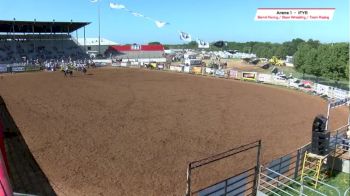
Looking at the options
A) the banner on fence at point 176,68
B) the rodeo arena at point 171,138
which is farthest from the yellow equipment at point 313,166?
the banner on fence at point 176,68

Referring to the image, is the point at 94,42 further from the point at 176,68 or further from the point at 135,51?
the point at 176,68

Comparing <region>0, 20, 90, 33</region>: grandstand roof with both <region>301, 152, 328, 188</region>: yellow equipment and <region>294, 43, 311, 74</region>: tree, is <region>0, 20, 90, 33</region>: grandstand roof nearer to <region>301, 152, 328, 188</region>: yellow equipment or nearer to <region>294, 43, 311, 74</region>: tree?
<region>294, 43, 311, 74</region>: tree

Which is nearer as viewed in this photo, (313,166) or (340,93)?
(313,166)

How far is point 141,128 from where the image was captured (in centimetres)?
2017

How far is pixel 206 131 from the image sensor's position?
2016 centimetres

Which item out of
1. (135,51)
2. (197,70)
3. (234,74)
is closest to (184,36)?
(234,74)

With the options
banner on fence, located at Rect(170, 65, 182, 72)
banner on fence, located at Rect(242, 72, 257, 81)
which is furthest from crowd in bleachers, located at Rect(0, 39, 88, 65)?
→ banner on fence, located at Rect(242, 72, 257, 81)

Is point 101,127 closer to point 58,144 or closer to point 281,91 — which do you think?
point 58,144

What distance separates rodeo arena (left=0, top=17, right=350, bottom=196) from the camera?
468 inches

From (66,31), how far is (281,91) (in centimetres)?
5700

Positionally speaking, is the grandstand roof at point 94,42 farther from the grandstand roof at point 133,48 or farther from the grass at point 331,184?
the grass at point 331,184

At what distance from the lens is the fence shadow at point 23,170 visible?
460 inches

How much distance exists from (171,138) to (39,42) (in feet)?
217

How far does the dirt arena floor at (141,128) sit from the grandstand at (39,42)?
34.2 metres
